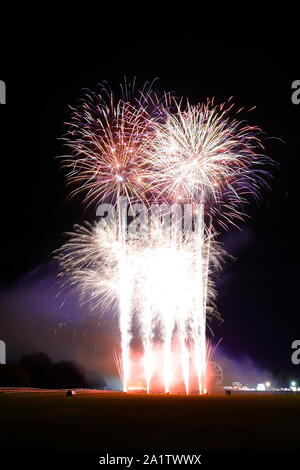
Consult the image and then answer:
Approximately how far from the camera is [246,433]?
17.9 meters

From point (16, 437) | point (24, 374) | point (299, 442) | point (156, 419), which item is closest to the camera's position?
point (299, 442)

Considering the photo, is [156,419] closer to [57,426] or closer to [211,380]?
[57,426]

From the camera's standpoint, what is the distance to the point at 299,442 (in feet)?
52.1

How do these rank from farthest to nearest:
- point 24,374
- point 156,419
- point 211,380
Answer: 1. point 24,374
2. point 211,380
3. point 156,419

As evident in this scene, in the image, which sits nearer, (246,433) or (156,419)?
(246,433)

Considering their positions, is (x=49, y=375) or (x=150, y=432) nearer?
(x=150, y=432)

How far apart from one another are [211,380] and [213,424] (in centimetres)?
6483

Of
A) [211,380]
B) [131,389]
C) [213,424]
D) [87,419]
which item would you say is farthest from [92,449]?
[211,380]

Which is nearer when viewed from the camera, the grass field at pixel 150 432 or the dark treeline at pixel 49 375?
the grass field at pixel 150 432

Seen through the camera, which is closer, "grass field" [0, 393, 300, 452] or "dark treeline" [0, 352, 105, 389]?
"grass field" [0, 393, 300, 452]
